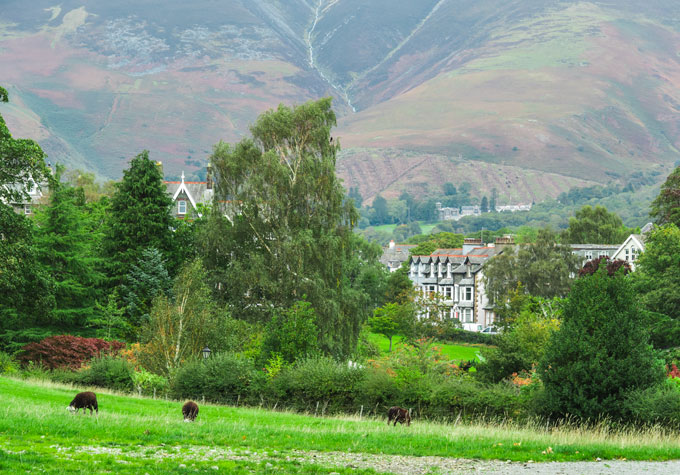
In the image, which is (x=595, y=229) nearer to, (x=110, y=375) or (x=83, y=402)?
(x=110, y=375)

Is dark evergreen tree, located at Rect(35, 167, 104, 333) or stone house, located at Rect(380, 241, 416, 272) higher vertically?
stone house, located at Rect(380, 241, 416, 272)

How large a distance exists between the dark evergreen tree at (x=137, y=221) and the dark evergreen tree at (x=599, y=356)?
38034 mm

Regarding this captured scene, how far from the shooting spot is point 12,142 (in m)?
36.9

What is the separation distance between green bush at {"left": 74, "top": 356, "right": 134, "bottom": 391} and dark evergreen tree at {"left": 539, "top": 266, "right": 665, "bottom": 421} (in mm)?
20442

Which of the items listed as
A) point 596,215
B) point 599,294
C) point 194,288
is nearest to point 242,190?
point 194,288

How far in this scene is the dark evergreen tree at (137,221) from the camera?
57.8 meters

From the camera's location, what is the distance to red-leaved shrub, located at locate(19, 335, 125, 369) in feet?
148

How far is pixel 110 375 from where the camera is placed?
37594 mm

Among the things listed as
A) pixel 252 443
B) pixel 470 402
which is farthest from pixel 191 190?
pixel 252 443

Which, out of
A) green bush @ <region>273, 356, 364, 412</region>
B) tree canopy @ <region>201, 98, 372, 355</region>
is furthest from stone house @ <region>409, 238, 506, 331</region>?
green bush @ <region>273, 356, 364, 412</region>

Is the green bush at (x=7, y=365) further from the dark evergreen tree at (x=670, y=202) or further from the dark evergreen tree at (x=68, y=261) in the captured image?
the dark evergreen tree at (x=670, y=202)

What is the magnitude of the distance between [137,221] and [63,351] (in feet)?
49.4

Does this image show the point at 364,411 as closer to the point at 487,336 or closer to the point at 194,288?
the point at 194,288

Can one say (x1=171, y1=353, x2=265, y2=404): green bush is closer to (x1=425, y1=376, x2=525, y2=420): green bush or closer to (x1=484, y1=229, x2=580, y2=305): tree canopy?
(x1=425, y1=376, x2=525, y2=420): green bush
